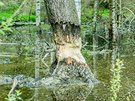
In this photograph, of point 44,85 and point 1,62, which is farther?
point 1,62

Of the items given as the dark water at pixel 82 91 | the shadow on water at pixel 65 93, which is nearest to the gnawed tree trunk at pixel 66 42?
the dark water at pixel 82 91

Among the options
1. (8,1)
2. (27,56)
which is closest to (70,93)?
(27,56)

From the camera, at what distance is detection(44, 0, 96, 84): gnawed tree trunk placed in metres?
11.3

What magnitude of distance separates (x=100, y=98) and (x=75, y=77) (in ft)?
7.38

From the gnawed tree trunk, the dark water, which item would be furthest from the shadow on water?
the gnawed tree trunk

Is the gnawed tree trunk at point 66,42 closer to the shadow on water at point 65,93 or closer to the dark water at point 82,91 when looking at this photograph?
the dark water at point 82,91

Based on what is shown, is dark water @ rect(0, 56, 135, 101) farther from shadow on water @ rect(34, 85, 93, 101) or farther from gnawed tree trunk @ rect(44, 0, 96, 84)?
gnawed tree trunk @ rect(44, 0, 96, 84)

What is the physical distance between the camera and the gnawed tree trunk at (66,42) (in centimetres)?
1126

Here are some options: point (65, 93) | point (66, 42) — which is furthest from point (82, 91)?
point (66, 42)

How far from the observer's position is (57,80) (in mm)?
10922

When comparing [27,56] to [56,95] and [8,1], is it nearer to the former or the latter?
[56,95]

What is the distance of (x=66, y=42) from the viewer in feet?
38.0

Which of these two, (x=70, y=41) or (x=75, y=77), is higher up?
(x=70, y=41)

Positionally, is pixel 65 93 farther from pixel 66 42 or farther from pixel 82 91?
pixel 66 42
